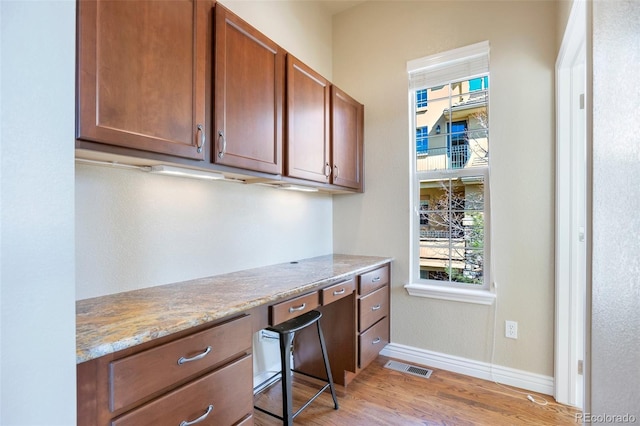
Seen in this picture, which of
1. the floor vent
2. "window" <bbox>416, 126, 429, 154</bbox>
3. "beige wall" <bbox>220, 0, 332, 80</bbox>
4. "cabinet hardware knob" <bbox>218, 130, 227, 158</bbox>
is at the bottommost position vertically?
the floor vent

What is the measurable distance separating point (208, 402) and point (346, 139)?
203cm

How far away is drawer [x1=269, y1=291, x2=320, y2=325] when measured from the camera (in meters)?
1.45

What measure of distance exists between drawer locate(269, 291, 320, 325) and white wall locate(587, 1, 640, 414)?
3.82ft

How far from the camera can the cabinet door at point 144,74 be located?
104cm

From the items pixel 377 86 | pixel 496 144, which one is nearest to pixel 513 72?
pixel 496 144

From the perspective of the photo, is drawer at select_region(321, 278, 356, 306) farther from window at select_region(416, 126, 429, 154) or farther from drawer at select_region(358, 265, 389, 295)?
window at select_region(416, 126, 429, 154)

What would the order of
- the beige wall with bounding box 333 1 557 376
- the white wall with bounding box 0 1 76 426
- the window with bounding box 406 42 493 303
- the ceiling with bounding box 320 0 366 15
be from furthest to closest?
the ceiling with bounding box 320 0 366 15 < the window with bounding box 406 42 493 303 < the beige wall with bounding box 333 1 557 376 < the white wall with bounding box 0 1 76 426

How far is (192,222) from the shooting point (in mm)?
1758

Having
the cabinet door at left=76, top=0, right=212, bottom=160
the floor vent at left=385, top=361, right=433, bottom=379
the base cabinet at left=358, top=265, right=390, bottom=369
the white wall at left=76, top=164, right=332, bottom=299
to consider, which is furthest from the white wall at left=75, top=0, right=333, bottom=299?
the floor vent at left=385, top=361, right=433, bottom=379

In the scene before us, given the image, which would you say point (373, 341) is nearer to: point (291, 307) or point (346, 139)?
point (291, 307)

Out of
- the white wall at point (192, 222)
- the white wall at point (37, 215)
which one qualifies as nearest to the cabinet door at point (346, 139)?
the white wall at point (192, 222)

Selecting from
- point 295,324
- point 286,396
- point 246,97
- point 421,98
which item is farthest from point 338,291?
point 421,98

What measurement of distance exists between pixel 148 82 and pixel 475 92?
2.29 meters

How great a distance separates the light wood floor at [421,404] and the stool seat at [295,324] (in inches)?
23.5
